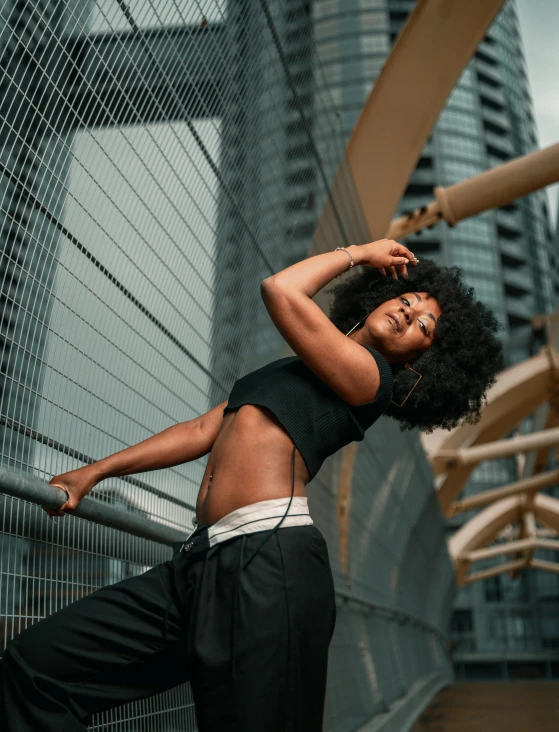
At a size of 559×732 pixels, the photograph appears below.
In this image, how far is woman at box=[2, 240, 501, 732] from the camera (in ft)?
6.02

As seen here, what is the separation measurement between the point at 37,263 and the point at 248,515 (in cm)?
85

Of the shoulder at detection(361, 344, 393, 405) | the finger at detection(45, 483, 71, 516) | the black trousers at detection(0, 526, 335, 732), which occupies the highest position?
the shoulder at detection(361, 344, 393, 405)

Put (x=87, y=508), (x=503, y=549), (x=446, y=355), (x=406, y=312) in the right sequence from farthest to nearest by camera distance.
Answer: (x=503, y=549) < (x=446, y=355) < (x=406, y=312) < (x=87, y=508)

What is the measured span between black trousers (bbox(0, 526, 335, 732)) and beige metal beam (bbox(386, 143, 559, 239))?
458 centimetres

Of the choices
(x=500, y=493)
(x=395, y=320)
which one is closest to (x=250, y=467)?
(x=395, y=320)

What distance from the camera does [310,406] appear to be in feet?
7.04

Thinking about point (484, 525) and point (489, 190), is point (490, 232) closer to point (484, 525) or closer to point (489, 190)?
point (484, 525)

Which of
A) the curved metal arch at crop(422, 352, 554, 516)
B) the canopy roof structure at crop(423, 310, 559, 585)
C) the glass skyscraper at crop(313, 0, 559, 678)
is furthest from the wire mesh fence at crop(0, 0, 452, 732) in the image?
the glass skyscraper at crop(313, 0, 559, 678)

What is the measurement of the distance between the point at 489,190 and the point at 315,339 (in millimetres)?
4743

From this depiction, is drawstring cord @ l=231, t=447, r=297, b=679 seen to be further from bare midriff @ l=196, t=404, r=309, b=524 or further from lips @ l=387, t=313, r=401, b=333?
lips @ l=387, t=313, r=401, b=333

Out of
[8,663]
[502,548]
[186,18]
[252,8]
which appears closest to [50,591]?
[8,663]

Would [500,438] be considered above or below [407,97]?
below

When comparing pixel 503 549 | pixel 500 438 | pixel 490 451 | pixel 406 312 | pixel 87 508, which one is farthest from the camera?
pixel 503 549

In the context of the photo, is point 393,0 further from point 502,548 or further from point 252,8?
point 252,8
